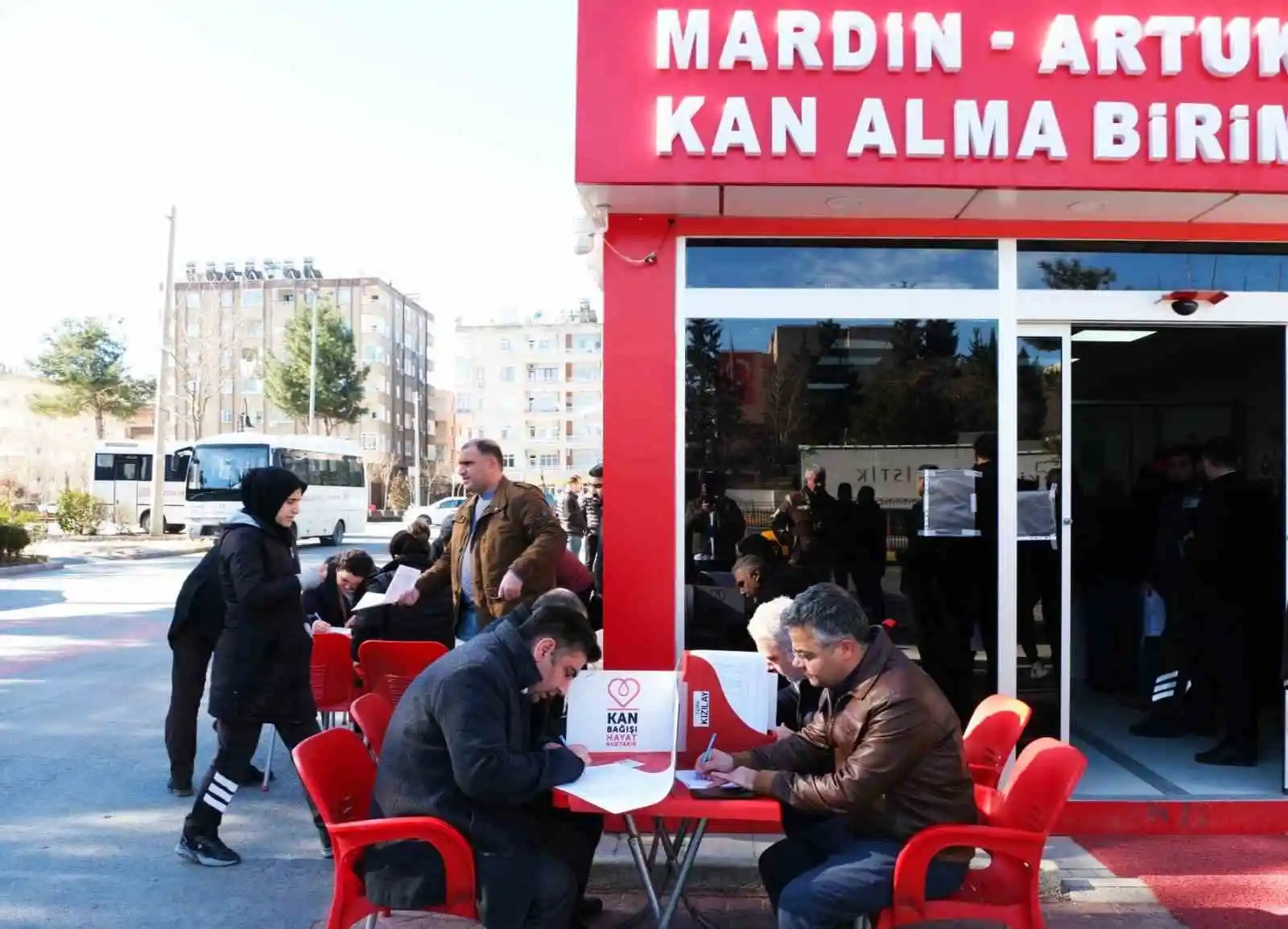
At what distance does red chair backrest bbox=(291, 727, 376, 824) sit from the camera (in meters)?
3.22

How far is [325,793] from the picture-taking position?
3293 mm

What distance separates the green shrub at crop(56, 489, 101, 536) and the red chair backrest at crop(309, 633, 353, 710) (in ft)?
93.3

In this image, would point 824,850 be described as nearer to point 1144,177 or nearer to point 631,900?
point 631,900

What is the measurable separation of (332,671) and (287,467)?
2001 centimetres

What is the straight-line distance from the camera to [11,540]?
68.3 ft

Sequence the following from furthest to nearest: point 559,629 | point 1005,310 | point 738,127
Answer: point 1005,310 < point 738,127 < point 559,629

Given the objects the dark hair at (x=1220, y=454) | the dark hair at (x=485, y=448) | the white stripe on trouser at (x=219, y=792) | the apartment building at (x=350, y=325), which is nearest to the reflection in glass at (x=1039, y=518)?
the dark hair at (x=1220, y=454)

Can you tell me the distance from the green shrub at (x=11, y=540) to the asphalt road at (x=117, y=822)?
12324 millimetres

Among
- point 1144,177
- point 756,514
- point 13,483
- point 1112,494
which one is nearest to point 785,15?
point 1144,177

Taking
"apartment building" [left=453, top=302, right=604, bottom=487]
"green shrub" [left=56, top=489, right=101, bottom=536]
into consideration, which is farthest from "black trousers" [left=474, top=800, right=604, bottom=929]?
"apartment building" [left=453, top=302, right=604, bottom=487]

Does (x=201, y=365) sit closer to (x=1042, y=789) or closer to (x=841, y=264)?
(x=841, y=264)

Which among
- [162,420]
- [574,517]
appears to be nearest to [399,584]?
[574,517]

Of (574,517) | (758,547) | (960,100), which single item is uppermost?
(960,100)

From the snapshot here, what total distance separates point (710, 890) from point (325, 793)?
1931 millimetres
